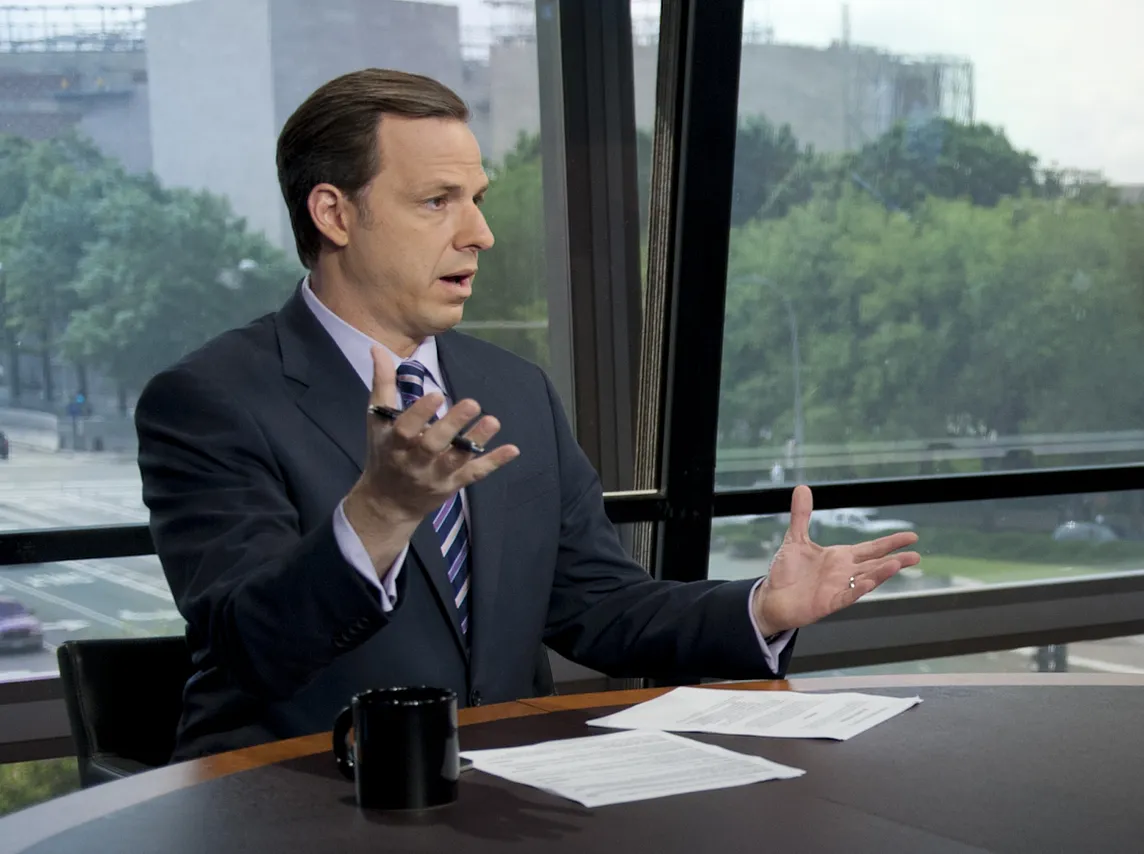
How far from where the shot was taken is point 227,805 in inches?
48.0

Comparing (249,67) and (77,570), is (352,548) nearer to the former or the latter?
(77,570)

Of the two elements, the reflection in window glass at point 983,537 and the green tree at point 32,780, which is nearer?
the green tree at point 32,780

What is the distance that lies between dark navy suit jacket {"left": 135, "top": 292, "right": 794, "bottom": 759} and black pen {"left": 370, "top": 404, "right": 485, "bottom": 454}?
0.23 metres

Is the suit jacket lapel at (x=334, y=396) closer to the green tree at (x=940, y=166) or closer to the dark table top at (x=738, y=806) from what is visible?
the dark table top at (x=738, y=806)

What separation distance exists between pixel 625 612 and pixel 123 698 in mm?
685

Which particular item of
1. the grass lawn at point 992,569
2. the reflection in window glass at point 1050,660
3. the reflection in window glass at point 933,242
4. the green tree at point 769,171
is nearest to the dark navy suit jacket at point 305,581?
the reflection in window glass at point 933,242

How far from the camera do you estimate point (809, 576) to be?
1.78 m

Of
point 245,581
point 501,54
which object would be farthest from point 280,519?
point 501,54

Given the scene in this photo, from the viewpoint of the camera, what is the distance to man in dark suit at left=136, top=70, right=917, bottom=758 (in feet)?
5.36

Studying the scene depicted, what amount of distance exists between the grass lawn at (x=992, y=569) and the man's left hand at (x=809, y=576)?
9.48ft

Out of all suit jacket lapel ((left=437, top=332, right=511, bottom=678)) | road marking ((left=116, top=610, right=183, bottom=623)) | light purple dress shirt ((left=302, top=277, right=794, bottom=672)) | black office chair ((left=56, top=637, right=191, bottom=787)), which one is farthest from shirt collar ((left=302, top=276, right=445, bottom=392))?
road marking ((left=116, top=610, right=183, bottom=623))

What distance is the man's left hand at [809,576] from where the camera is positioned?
1.76 meters

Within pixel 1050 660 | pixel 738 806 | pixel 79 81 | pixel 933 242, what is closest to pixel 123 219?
pixel 79 81

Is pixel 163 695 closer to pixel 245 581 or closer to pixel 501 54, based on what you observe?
pixel 245 581
